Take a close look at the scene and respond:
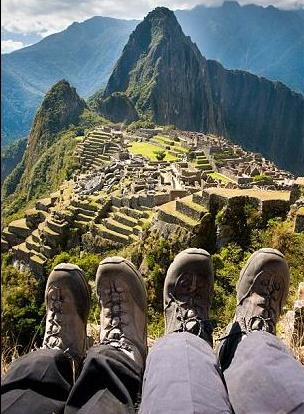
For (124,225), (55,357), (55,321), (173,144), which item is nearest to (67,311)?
(55,321)

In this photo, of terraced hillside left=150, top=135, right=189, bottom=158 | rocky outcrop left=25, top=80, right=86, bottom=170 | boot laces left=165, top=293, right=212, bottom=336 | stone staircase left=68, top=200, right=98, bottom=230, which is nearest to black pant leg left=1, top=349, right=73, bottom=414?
boot laces left=165, top=293, right=212, bottom=336

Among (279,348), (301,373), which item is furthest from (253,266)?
(301,373)

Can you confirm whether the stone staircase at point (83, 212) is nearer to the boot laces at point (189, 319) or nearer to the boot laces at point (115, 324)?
the boot laces at point (115, 324)

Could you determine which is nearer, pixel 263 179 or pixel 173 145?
pixel 263 179

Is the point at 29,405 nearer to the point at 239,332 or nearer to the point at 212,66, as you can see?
the point at 239,332

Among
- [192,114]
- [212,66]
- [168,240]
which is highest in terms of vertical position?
[212,66]

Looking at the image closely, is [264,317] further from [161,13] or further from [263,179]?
[161,13]
